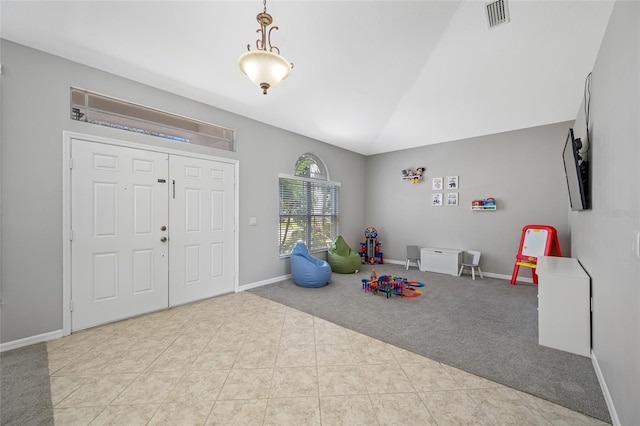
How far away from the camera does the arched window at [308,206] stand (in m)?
5.15

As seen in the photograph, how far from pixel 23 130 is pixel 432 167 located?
21.2ft

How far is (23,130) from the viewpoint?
2537mm

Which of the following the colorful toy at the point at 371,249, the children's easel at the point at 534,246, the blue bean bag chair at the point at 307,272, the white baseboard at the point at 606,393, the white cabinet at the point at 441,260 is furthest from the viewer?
the colorful toy at the point at 371,249

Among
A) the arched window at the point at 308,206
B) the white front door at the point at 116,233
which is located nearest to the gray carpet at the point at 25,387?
the white front door at the point at 116,233

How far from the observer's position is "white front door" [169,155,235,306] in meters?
3.60

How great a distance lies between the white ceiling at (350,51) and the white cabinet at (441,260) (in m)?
2.62

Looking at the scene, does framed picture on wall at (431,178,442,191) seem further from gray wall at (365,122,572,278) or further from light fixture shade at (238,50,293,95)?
light fixture shade at (238,50,293,95)

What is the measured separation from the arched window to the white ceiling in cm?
101

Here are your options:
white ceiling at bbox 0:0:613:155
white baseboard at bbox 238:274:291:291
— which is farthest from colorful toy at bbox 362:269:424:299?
white ceiling at bbox 0:0:613:155

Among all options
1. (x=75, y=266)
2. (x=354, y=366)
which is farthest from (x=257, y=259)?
(x=354, y=366)

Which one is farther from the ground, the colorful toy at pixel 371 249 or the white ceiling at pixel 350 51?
the white ceiling at pixel 350 51

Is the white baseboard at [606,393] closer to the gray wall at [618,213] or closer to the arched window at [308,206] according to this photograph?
the gray wall at [618,213]

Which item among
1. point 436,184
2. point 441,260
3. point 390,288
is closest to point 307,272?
point 390,288

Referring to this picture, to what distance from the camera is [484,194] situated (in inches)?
210
